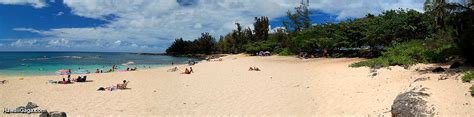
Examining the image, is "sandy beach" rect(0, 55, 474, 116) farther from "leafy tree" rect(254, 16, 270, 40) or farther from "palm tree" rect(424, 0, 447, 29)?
"leafy tree" rect(254, 16, 270, 40)

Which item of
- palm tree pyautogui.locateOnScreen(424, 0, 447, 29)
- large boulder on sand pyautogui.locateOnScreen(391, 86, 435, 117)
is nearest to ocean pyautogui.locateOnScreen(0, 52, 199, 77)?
palm tree pyautogui.locateOnScreen(424, 0, 447, 29)

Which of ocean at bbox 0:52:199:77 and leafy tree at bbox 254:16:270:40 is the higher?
leafy tree at bbox 254:16:270:40

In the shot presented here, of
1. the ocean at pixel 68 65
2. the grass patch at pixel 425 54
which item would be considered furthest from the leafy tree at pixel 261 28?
the grass patch at pixel 425 54

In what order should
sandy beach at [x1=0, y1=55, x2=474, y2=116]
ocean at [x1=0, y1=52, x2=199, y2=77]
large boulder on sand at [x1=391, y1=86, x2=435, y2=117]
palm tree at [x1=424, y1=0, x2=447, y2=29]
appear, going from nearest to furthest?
1. large boulder on sand at [x1=391, y1=86, x2=435, y2=117]
2. sandy beach at [x1=0, y1=55, x2=474, y2=116]
3. palm tree at [x1=424, y1=0, x2=447, y2=29]
4. ocean at [x1=0, y1=52, x2=199, y2=77]

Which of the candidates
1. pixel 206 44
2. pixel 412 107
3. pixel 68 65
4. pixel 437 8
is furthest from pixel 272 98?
pixel 206 44

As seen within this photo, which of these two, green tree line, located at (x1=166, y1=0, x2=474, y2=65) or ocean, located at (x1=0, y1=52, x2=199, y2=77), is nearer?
green tree line, located at (x1=166, y1=0, x2=474, y2=65)

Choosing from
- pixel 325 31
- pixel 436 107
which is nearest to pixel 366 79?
pixel 436 107

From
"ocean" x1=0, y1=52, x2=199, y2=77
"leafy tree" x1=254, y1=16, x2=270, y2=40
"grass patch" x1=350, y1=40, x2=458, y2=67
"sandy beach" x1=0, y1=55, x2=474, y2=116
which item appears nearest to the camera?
"sandy beach" x1=0, y1=55, x2=474, y2=116

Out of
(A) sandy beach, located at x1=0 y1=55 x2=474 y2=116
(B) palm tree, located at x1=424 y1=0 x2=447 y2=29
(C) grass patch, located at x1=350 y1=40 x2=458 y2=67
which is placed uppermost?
(B) palm tree, located at x1=424 y1=0 x2=447 y2=29

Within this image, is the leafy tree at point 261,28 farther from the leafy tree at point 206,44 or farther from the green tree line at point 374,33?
the leafy tree at point 206,44

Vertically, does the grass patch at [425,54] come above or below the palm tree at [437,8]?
below

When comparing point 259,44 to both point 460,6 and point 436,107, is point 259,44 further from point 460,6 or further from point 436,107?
point 436,107

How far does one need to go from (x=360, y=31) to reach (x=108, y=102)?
26.7 metres

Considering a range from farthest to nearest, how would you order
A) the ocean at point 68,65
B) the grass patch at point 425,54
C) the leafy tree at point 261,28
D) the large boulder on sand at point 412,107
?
1. the leafy tree at point 261,28
2. the ocean at point 68,65
3. the grass patch at point 425,54
4. the large boulder on sand at point 412,107
